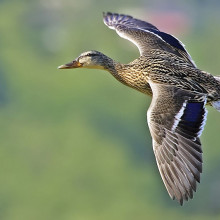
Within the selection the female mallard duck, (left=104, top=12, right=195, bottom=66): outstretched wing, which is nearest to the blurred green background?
(left=104, top=12, right=195, bottom=66): outstretched wing

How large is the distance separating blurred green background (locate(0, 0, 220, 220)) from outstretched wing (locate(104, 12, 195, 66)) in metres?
31.4

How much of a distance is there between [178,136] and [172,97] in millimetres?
667

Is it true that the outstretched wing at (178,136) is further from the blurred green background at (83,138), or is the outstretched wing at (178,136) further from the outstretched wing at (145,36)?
the blurred green background at (83,138)

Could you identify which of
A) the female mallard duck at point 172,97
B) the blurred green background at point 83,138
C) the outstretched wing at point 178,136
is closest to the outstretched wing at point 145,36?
the female mallard duck at point 172,97

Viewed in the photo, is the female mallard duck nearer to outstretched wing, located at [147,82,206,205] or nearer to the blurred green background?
outstretched wing, located at [147,82,206,205]

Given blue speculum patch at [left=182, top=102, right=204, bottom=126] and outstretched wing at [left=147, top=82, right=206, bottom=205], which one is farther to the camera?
blue speculum patch at [left=182, top=102, right=204, bottom=126]

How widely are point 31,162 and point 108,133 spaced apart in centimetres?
585

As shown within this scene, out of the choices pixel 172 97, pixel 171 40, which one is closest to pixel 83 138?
pixel 171 40

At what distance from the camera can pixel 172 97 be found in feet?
36.9

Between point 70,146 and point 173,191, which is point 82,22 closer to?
point 70,146

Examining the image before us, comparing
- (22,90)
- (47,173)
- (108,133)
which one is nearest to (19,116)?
(22,90)

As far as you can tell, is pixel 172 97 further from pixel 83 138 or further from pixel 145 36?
pixel 83 138

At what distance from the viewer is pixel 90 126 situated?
57062 millimetres

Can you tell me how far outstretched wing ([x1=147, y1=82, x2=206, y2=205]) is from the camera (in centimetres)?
1044
